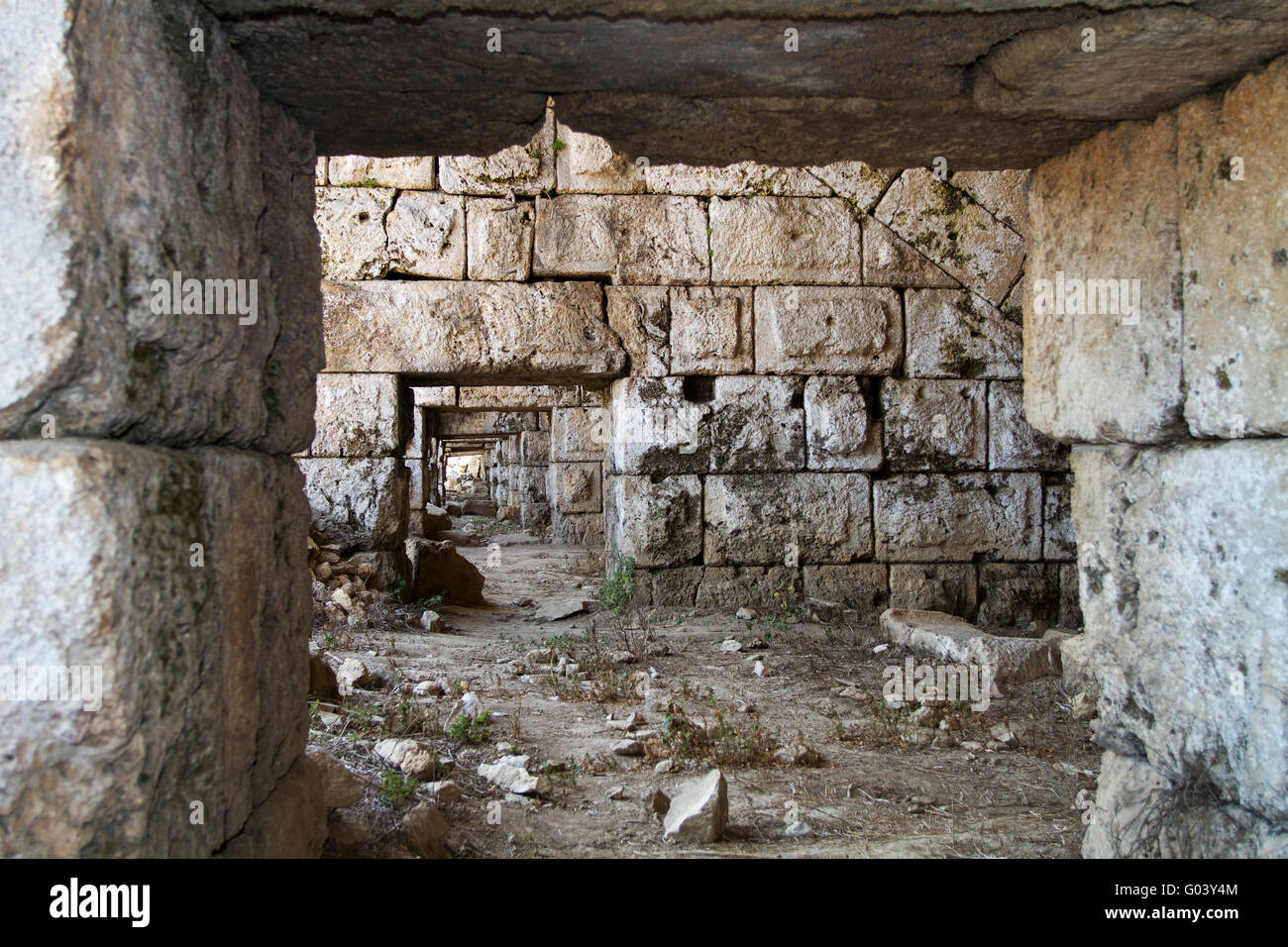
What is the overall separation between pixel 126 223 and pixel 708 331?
5.26m

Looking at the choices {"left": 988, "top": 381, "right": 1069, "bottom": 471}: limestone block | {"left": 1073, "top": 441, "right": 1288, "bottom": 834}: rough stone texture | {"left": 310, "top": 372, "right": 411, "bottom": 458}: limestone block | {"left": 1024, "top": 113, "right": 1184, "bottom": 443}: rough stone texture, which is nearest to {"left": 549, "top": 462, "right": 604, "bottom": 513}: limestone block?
{"left": 310, "top": 372, "right": 411, "bottom": 458}: limestone block

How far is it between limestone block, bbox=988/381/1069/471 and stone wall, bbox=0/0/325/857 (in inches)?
232

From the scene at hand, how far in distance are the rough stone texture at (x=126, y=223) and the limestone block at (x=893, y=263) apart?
525 cm

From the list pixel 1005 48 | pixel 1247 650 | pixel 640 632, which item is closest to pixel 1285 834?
pixel 1247 650

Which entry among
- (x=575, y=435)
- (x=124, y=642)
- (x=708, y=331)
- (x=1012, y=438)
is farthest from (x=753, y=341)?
(x=575, y=435)

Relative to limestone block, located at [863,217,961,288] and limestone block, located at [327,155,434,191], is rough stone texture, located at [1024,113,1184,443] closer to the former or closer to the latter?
limestone block, located at [863,217,961,288]

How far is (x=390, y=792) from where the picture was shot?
Result: 124 inches

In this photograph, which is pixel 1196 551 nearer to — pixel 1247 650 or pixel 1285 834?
pixel 1247 650

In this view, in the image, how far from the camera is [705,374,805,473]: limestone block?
262 inches

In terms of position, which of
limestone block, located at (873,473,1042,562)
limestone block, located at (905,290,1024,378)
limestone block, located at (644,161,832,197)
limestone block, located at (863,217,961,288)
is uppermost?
limestone block, located at (644,161,832,197)

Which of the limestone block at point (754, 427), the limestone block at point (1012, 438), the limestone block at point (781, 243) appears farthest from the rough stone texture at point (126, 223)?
the limestone block at point (1012, 438)

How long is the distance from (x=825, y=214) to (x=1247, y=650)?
5.14 m

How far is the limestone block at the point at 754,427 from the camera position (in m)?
6.65

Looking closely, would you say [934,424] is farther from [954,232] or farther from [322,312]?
[322,312]
